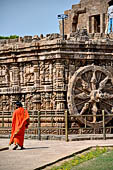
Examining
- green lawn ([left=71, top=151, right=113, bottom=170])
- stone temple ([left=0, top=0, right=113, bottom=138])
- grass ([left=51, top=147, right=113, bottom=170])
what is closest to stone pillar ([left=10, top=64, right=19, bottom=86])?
stone temple ([left=0, top=0, right=113, bottom=138])

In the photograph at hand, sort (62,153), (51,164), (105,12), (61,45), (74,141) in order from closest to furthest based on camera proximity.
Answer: (51,164) → (62,153) → (74,141) → (61,45) → (105,12)

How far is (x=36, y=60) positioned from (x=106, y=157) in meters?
6.60

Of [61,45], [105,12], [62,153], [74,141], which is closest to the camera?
[62,153]

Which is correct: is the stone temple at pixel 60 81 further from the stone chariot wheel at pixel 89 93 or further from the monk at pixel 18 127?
the monk at pixel 18 127

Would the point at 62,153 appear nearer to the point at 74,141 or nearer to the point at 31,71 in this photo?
the point at 74,141

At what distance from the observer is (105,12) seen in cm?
2495

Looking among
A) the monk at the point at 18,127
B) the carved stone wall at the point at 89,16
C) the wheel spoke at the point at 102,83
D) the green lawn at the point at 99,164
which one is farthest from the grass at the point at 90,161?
the carved stone wall at the point at 89,16

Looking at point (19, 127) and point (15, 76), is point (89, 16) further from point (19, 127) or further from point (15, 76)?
point (19, 127)

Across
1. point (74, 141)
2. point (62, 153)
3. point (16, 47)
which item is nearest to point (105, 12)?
point (16, 47)

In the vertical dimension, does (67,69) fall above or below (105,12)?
below

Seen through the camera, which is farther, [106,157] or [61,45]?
[61,45]

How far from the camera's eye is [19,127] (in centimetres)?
1043

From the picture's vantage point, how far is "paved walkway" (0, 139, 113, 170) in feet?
25.8

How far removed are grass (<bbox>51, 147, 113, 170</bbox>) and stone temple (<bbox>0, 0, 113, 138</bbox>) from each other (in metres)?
4.11
